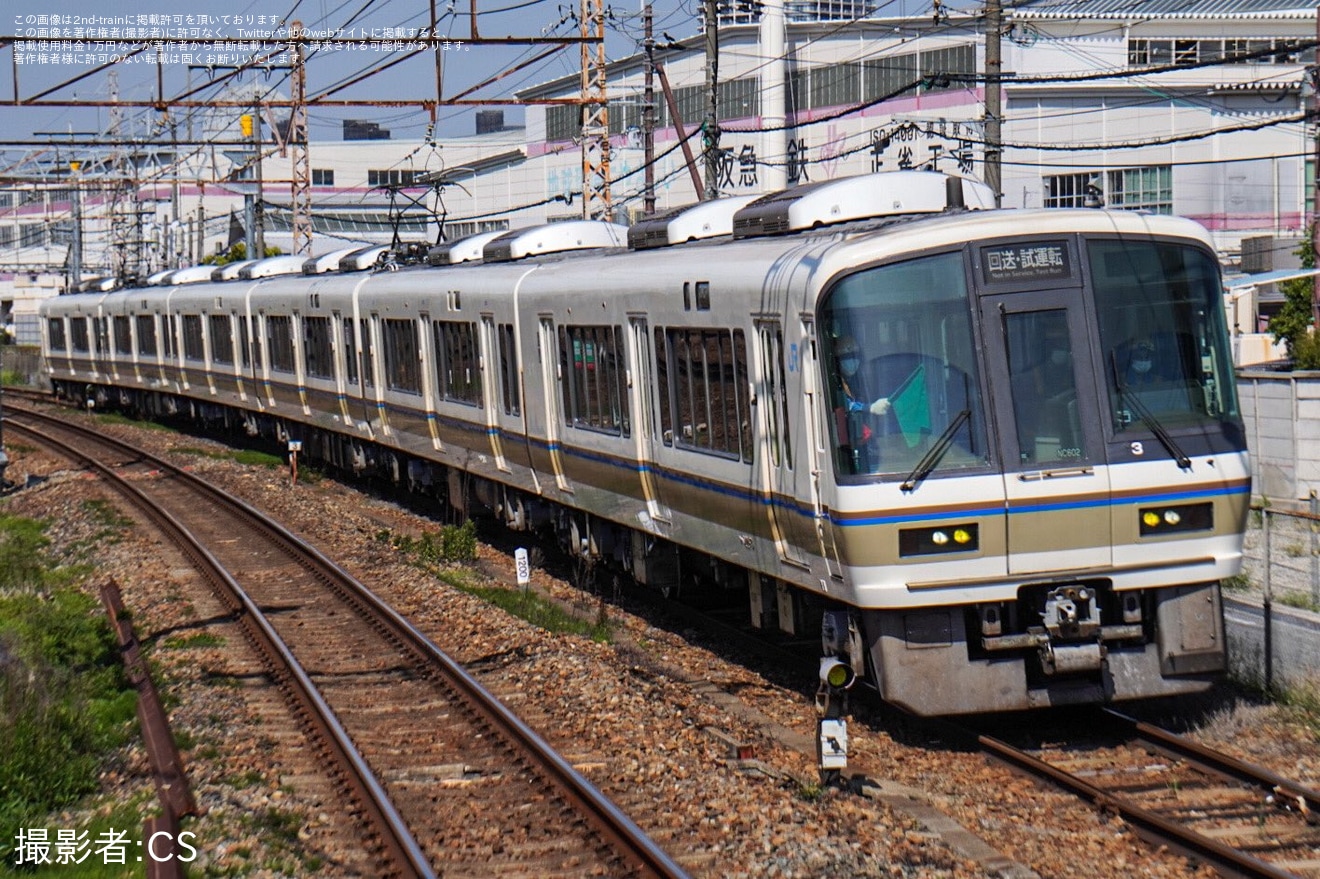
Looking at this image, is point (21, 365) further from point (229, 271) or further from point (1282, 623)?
point (1282, 623)

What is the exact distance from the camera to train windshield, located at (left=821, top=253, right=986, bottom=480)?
8008 mm

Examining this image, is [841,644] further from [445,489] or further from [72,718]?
[445,489]

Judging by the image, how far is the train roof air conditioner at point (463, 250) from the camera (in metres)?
17.3

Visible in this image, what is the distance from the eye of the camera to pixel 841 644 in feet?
28.8

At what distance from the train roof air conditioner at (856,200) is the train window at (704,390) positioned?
0.82 meters

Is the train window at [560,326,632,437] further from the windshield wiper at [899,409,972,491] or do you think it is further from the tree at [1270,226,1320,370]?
the tree at [1270,226,1320,370]

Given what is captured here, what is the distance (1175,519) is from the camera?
319 inches

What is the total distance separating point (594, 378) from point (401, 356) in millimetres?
6369

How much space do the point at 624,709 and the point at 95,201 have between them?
8845 cm

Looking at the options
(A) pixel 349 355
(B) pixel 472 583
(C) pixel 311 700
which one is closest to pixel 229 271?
(A) pixel 349 355

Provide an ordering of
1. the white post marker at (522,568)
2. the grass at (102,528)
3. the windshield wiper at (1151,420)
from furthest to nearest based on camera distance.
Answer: the grass at (102,528) < the white post marker at (522,568) < the windshield wiper at (1151,420)

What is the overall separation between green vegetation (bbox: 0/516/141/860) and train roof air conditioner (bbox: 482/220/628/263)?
16.7 ft

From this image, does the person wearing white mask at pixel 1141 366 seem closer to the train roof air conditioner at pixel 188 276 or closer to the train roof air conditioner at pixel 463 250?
the train roof air conditioner at pixel 463 250

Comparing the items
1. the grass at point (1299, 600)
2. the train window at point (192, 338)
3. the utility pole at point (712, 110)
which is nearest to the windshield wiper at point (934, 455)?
the grass at point (1299, 600)
